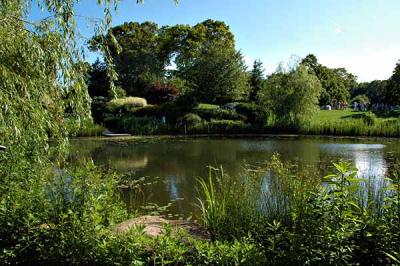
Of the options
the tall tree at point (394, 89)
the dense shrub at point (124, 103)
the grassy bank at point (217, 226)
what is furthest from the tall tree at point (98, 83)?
the grassy bank at point (217, 226)

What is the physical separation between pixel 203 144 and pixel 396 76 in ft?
77.0

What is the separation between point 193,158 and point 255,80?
62.8 feet

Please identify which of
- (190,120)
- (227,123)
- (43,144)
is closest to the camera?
(43,144)

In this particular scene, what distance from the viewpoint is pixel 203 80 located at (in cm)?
2872

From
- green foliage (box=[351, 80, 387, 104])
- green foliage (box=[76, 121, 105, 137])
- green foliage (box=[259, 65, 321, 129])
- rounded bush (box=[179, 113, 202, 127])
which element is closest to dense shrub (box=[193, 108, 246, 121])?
rounded bush (box=[179, 113, 202, 127])

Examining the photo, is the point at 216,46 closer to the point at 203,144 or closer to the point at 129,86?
the point at 129,86

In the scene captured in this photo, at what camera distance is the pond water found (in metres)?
8.74

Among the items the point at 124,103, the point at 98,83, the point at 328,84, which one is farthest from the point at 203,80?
the point at 328,84

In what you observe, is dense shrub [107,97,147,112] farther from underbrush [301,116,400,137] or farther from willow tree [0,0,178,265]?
willow tree [0,0,178,265]

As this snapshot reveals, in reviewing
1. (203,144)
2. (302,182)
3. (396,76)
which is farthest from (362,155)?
(396,76)

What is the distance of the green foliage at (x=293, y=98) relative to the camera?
878 inches

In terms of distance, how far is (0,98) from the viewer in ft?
12.5

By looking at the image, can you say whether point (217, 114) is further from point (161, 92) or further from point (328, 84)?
point (328, 84)

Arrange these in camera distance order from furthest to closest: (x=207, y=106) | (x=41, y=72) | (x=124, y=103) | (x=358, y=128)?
1. (x=124, y=103)
2. (x=207, y=106)
3. (x=358, y=128)
4. (x=41, y=72)
